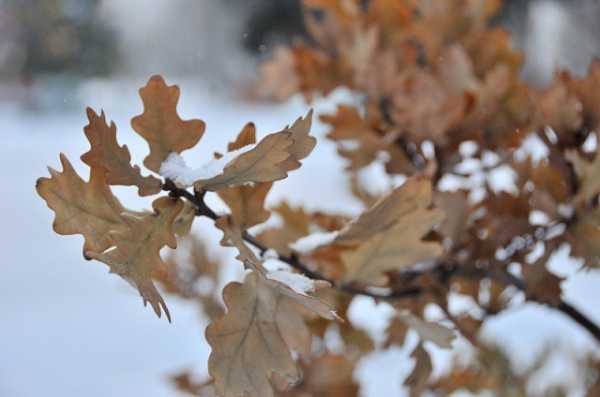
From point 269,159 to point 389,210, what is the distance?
4.1 inches

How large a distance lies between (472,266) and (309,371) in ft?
0.42

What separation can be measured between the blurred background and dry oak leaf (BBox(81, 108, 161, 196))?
0.10 m

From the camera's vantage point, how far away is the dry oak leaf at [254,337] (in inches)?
10.0

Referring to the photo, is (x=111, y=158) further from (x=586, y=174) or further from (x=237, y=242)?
(x=586, y=174)

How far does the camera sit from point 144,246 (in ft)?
0.85

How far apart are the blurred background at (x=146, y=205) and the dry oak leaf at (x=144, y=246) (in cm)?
10

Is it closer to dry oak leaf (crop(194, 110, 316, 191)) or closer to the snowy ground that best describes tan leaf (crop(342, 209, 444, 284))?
dry oak leaf (crop(194, 110, 316, 191))

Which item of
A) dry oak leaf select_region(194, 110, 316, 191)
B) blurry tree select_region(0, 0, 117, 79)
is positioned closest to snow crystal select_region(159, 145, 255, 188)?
dry oak leaf select_region(194, 110, 316, 191)

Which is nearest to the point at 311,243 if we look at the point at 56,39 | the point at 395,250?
the point at 395,250

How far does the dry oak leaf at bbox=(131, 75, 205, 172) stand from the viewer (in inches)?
10.4

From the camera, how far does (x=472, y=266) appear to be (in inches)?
17.7

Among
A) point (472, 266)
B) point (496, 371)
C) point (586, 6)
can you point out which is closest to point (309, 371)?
point (472, 266)

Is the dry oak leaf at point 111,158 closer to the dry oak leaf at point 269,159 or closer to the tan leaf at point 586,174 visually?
the dry oak leaf at point 269,159

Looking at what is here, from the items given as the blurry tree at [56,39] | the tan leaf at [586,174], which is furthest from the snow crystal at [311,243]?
the blurry tree at [56,39]
